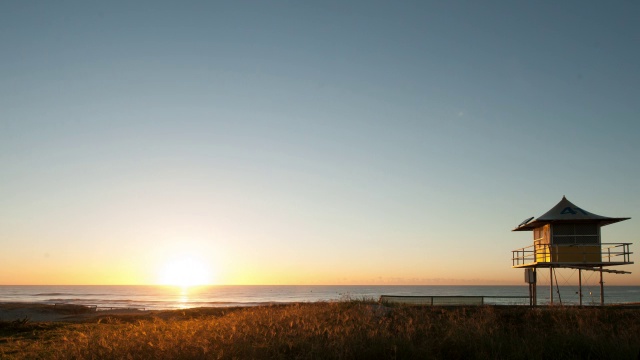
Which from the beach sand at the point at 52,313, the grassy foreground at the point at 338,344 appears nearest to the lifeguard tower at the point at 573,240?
the grassy foreground at the point at 338,344

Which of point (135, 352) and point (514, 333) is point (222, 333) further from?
point (514, 333)

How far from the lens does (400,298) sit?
29.3 meters

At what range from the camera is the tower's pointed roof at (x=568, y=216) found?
27.9m

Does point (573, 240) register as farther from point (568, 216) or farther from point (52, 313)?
point (52, 313)

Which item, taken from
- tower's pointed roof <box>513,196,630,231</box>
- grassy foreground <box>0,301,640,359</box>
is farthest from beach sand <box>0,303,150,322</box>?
tower's pointed roof <box>513,196,630,231</box>

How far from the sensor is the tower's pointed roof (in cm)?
2789

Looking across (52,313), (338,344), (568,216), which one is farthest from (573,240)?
(52,313)

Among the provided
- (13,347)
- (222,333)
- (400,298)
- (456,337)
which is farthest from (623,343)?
(400,298)

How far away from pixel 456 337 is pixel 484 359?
3.84 feet

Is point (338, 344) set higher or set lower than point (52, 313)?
higher

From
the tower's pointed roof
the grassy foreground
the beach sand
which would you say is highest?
the tower's pointed roof

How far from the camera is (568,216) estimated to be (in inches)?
1112

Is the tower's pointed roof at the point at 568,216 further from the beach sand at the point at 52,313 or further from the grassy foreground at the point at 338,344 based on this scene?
the beach sand at the point at 52,313

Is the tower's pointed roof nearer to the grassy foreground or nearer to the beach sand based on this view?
the grassy foreground
